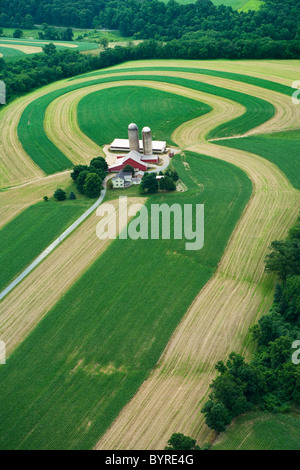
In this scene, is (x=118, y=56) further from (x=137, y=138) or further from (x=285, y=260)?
(x=285, y=260)

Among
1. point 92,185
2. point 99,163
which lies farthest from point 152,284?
point 99,163

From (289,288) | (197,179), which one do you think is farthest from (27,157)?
(289,288)

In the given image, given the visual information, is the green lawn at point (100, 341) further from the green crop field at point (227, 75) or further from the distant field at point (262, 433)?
the green crop field at point (227, 75)

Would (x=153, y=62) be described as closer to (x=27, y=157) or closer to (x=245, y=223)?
(x=27, y=157)

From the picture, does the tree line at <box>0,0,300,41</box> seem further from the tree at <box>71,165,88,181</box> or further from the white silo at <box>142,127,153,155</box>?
the tree at <box>71,165,88,181</box>

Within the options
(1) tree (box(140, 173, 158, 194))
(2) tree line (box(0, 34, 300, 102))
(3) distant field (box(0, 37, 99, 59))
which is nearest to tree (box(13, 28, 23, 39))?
(3) distant field (box(0, 37, 99, 59))

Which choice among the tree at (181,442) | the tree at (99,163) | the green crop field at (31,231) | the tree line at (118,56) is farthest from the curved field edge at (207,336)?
the tree line at (118,56)
